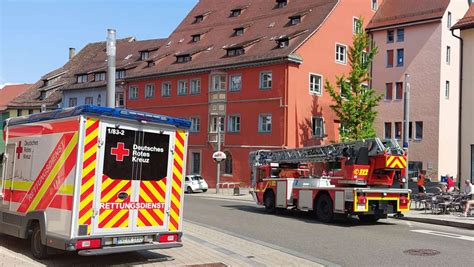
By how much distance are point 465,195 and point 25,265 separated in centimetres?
1699

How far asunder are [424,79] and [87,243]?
37111 mm

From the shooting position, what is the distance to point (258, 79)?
42312 mm

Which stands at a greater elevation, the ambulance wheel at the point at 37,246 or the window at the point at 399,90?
the window at the point at 399,90

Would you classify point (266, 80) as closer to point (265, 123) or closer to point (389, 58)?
point (265, 123)

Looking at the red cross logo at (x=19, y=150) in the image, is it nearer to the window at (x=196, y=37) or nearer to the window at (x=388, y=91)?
the window at (x=388, y=91)

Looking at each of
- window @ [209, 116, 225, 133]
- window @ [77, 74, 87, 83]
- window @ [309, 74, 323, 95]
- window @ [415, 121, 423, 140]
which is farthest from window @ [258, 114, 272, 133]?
window @ [77, 74, 87, 83]

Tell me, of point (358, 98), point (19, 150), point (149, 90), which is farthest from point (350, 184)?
point (149, 90)

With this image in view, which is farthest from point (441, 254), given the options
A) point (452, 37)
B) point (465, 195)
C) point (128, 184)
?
point (452, 37)

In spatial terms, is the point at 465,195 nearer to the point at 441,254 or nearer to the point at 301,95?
the point at 441,254

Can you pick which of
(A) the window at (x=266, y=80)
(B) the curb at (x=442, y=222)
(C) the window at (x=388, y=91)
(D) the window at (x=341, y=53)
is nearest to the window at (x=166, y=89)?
(A) the window at (x=266, y=80)

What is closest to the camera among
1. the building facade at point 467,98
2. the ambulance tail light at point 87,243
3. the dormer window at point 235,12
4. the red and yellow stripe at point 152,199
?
the ambulance tail light at point 87,243

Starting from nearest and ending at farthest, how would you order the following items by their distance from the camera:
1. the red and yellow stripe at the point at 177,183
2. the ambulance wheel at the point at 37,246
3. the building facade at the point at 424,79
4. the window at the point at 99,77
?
the ambulance wheel at the point at 37,246 → the red and yellow stripe at the point at 177,183 → the building facade at the point at 424,79 → the window at the point at 99,77

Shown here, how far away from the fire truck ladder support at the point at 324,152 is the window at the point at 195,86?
2237 cm

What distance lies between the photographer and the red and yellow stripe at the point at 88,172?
881 centimetres
